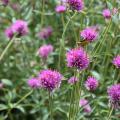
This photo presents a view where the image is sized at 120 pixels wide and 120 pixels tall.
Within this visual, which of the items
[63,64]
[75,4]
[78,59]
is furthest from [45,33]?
[78,59]

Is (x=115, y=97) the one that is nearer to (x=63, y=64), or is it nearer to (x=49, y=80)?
(x=49, y=80)

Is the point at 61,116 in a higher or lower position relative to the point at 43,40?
lower

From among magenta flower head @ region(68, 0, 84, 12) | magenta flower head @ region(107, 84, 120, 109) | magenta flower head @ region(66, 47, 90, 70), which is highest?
magenta flower head @ region(68, 0, 84, 12)

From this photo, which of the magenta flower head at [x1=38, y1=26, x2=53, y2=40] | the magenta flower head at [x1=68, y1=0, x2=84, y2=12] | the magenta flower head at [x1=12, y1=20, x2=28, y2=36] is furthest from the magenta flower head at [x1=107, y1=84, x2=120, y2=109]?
the magenta flower head at [x1=38, y1=26, x2=53, y2=40]

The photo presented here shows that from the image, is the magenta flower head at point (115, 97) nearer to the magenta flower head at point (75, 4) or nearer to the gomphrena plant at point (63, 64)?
the gomphrena plant at point (63, 64)

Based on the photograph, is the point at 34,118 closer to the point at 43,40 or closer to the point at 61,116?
the point at 61,116

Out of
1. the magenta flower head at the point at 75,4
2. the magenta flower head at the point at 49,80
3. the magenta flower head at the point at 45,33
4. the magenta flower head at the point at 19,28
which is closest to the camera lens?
the magenta flower head at the point at 49,80

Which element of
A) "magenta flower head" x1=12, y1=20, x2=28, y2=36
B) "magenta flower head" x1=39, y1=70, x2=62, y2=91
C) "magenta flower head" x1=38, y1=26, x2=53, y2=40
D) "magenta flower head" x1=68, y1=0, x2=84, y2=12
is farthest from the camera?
"magenta flower head" x1=38, y1=26, x2=53, y2=40

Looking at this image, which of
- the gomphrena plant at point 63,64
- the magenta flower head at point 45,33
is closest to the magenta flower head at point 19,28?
the gomphrena plant at point 63,64

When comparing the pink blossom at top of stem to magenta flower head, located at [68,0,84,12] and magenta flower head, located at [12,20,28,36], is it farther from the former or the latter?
magenta flower head, located at [12,20,28,36]

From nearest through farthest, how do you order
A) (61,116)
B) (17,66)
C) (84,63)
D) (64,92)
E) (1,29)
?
(84,63) < (64,92) < (61,116) < (17,66) < (1,29)

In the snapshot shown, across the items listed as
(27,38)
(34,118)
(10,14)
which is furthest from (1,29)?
(34,118)
